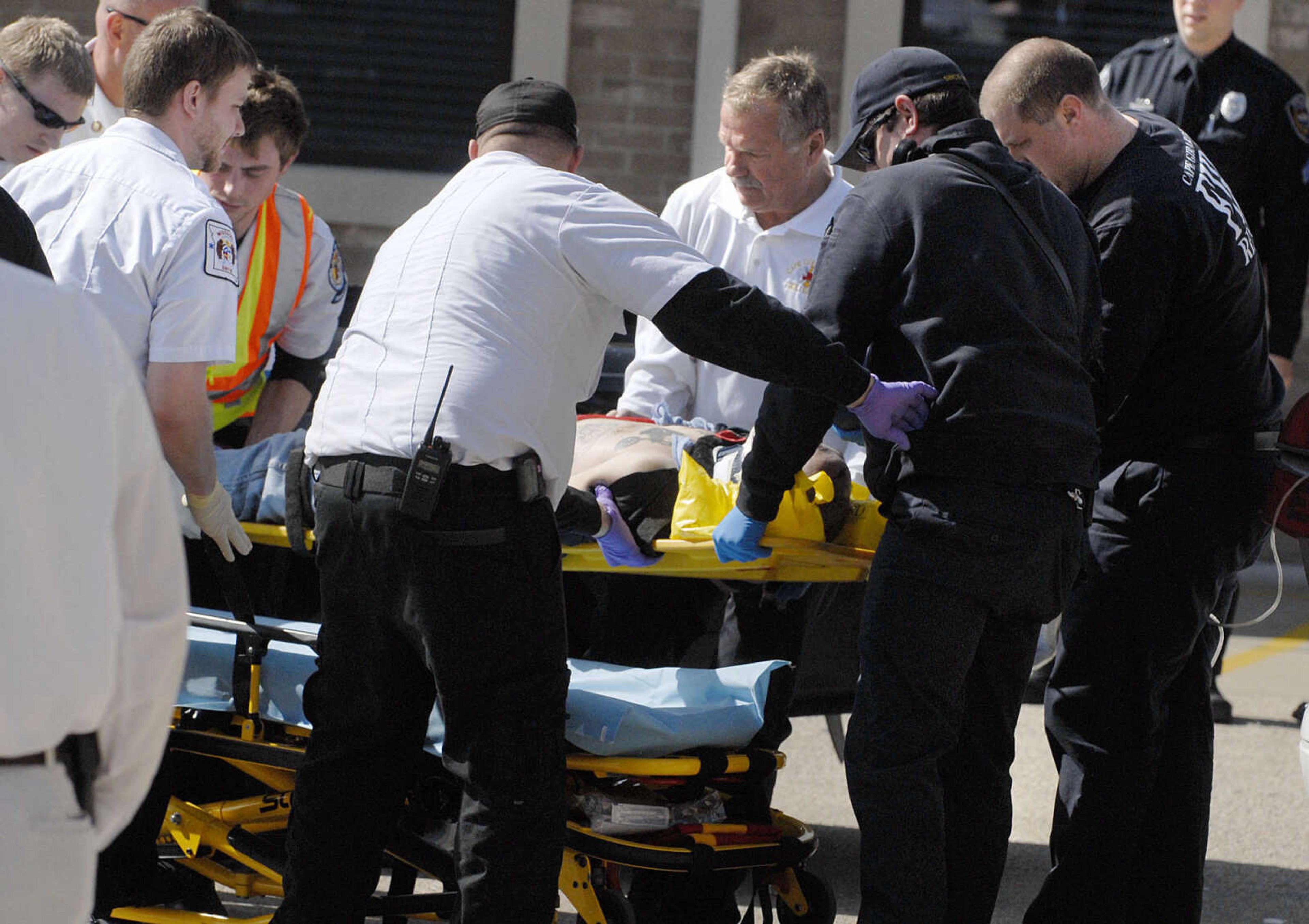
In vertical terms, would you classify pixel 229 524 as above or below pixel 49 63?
below

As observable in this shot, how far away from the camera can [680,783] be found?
3.00 meters

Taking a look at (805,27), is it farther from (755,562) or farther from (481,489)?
(481,489)

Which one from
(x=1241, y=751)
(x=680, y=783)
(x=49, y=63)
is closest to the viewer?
(x=680, y=783)

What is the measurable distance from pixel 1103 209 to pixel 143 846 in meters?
2.30

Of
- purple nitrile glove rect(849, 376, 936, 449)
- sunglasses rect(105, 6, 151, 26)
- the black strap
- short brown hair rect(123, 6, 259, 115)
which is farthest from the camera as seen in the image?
sunglasses rect(105, 6, 151, 26)

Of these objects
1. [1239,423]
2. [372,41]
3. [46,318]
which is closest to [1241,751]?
[1239,423]

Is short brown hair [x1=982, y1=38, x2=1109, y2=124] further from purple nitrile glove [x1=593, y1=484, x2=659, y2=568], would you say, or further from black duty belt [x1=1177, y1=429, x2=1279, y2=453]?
purple nitrile glove [x1=593, y1=484, x2=659, y2=568]

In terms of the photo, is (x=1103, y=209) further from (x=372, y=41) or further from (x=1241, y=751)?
(x=372, y=41)

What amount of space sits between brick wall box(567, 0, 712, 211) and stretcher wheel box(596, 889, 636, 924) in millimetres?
4944

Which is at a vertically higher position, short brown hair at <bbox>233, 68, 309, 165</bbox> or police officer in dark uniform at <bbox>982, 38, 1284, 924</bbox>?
short brown hair at <bbox>233, 68, 309, 165</bbox>

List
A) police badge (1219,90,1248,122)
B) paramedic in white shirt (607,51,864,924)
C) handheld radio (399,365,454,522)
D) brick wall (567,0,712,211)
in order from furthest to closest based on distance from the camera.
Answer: brick wall (567,0,712,211)
police badge (1219,90,1248,122)
paramedic in white shirt (607,51,864,924)
handheld radio (399,365,454,522)

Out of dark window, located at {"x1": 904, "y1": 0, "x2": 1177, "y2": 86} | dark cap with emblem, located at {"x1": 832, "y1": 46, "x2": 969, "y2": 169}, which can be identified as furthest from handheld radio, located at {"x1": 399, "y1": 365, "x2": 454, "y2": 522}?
dark window, located at {"x1": 904, "y1": 0, "x2": 1177, "y2": 86}

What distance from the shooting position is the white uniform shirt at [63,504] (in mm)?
1410

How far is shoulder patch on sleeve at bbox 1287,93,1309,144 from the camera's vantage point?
5.10 metres
